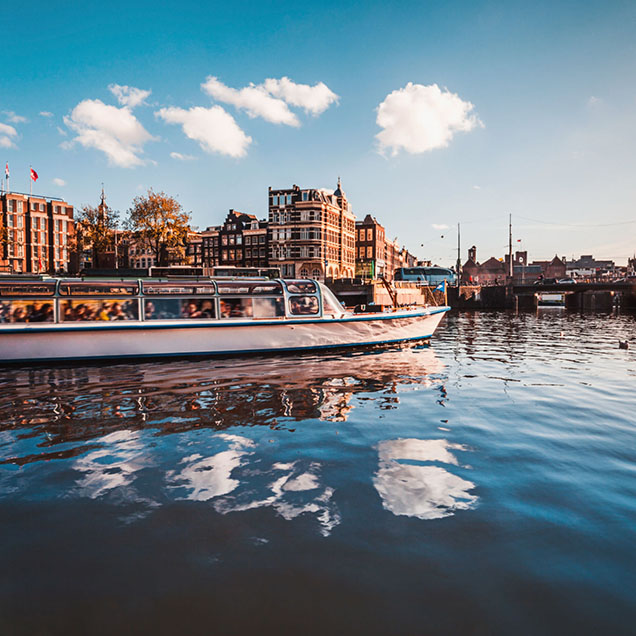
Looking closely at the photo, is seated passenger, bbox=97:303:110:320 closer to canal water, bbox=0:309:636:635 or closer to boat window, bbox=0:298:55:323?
boat window, bbox=0:298:55:323

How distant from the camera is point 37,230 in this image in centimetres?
7194

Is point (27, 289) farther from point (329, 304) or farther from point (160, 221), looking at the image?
point (160, 221)

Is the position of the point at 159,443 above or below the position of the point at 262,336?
below

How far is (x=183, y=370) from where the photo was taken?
43.1 feet

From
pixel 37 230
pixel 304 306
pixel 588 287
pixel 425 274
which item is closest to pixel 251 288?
pixel 304 306

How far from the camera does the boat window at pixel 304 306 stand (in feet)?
54.1

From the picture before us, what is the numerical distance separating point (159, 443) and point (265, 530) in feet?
10.5

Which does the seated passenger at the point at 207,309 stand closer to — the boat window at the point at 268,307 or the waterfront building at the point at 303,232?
the boat window at the point at 268,307

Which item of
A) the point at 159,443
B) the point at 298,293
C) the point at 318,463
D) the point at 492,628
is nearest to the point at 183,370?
the point at 298,293

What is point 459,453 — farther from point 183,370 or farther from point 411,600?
point 183,370

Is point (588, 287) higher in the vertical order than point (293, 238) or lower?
lower

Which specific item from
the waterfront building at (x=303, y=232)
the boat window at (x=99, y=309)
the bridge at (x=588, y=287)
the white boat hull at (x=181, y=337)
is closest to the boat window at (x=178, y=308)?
the boat window at (x=99, y=309)

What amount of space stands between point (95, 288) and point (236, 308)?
4.96 meters

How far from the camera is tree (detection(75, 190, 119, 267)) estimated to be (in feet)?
149
